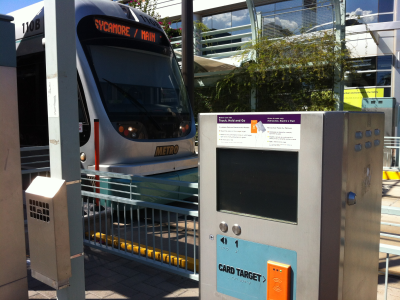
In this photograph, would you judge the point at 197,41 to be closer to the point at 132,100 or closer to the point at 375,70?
the point at 375,70

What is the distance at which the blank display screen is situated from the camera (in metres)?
1.73

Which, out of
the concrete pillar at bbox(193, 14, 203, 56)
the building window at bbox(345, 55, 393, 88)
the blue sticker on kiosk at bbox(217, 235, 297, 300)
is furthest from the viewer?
the concrete pillar at bbox(193, 14, 203, 56)

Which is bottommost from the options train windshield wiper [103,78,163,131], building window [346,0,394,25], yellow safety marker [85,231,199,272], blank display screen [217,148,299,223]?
yellow safety marker [85,231,199,272]

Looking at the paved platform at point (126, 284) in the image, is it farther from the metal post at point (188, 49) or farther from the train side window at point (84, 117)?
the metal post at point (188, 49)

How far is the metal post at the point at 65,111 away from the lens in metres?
2.41

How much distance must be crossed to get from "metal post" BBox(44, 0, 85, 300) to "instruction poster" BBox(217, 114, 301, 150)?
109cm

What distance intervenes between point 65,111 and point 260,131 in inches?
52.2

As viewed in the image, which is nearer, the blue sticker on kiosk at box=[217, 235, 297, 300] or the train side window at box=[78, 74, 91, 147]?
the blue sticker on kiosk at box=[217, 235, 297, 300]

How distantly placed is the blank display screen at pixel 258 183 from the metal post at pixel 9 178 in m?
2.09

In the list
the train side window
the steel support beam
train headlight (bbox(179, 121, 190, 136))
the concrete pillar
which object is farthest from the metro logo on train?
the concrete pillar

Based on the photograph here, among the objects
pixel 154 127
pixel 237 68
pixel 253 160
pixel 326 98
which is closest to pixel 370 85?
pixel 326 98

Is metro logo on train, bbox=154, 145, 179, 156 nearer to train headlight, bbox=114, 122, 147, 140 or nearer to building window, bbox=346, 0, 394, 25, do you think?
train headlight, bbox=114, 122, 147, 140

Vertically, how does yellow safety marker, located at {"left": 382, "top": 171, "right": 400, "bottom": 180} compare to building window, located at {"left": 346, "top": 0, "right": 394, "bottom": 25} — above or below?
below

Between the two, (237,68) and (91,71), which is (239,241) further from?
(237,68)
